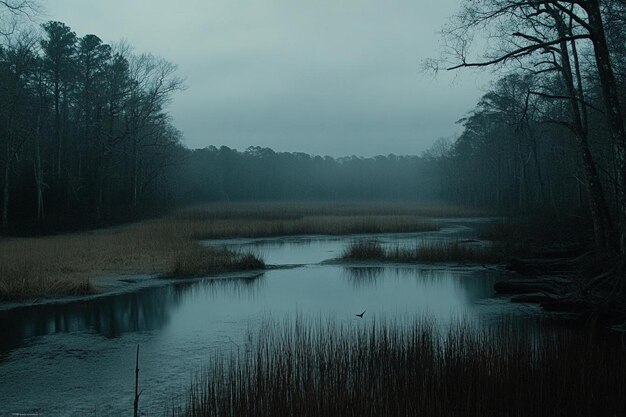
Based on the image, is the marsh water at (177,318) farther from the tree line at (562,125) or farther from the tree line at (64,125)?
the tree line at (64,125)

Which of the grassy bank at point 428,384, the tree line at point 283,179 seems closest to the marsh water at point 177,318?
the grassy bank at point 428,384

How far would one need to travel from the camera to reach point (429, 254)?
77.7 ft

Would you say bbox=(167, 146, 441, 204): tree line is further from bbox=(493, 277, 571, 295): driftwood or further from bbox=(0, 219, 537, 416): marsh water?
bbox=(493, 277, 571, 295): driftwood

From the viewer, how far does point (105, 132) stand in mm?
45406

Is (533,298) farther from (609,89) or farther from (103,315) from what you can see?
(103,315)

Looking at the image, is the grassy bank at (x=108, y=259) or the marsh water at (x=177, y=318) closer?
the marsh water at (x=177, y=318)

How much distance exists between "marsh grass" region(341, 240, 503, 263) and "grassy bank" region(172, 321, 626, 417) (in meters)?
14.9

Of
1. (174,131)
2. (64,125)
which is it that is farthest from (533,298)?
(174,131)

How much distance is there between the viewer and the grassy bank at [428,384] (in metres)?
6.10

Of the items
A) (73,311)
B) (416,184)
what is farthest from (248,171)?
(73,311)

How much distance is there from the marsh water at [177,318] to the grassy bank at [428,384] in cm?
162

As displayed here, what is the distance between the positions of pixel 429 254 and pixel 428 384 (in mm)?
16887

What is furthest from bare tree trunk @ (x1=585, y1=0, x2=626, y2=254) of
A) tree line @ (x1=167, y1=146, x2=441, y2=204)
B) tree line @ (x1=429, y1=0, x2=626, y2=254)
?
tree line @ (x1=167, y1=146, x2=441, y2=204)

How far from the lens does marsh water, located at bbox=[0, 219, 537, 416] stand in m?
8.41
